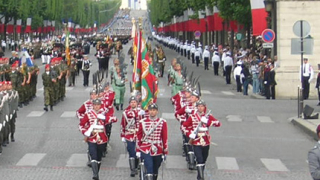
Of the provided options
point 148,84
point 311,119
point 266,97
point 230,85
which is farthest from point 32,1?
point 148,84

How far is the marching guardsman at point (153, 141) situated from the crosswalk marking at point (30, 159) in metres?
4.31

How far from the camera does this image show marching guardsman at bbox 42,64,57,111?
1150 inches

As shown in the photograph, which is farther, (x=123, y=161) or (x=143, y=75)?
(x=123, y=161)

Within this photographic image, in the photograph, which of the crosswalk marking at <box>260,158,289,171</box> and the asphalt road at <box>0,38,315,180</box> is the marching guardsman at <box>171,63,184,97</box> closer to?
the asphalt road at <box>0,38,315,180</box>

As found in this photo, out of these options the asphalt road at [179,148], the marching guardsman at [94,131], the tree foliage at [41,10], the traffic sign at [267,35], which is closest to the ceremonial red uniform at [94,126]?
the marching guardsman at [94,131]

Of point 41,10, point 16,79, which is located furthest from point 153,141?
point 41,10

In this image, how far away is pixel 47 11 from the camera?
126 m

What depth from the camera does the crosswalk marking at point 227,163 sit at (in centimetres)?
1819

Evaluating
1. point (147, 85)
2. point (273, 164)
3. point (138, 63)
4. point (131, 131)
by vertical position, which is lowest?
point (273, 164)

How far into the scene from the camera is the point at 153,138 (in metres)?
14.7

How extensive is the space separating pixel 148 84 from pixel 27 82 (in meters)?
14.3

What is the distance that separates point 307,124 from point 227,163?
675 centimetres

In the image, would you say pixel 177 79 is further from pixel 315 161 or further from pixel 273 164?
pixel 315 161

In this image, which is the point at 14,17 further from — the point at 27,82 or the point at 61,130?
the point at 61,130
